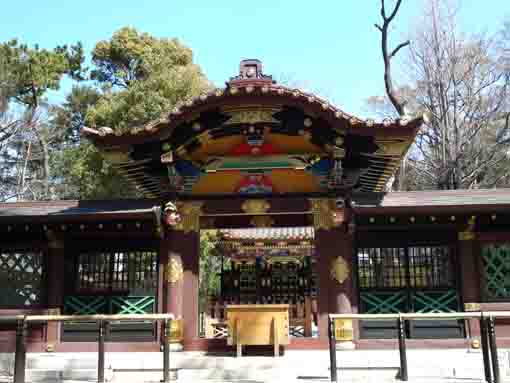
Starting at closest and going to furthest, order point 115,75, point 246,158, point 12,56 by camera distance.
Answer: point 246,158, point 12,56, point 115,75

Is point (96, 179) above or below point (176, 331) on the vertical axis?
above

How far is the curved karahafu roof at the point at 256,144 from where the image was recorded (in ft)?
29.9

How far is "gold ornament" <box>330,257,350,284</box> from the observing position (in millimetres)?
9828

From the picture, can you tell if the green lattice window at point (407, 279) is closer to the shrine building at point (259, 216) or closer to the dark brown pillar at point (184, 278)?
the shrine building at point (259, 216)

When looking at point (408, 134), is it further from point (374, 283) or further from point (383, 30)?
point (383, 30)

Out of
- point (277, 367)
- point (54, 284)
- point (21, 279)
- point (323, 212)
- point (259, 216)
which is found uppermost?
point (259, 216)

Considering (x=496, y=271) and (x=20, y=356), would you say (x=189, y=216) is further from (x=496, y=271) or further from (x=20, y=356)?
(x=496, y=271)

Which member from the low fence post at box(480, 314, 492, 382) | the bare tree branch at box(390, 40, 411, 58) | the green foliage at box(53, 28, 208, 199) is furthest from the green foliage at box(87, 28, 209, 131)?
the low fence post at box(480, 314, 492, 382)

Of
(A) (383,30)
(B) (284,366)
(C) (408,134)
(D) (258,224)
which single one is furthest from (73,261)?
(A) (383,30)

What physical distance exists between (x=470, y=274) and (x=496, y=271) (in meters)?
0.52

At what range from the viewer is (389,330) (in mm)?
9852

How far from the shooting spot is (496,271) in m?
9.81

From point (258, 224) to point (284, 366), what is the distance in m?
3.52

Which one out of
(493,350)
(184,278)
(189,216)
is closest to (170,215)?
(189,216)
